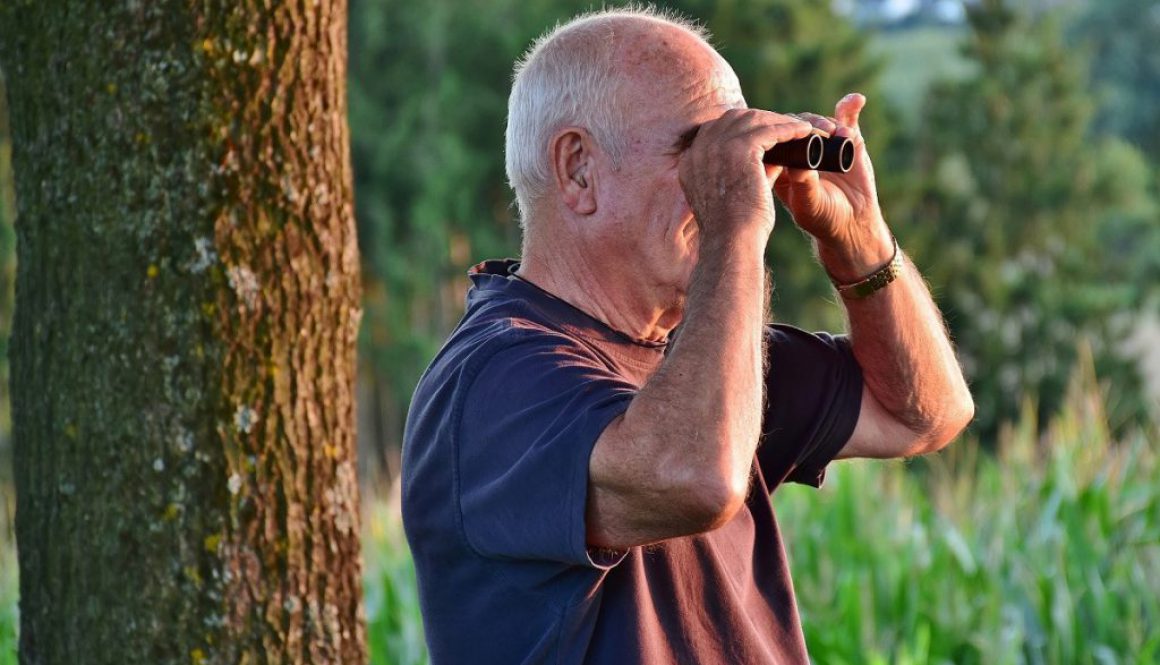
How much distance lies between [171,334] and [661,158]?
1023 millimetres

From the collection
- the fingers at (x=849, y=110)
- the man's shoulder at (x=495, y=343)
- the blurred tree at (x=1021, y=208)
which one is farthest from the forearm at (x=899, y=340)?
the blurred tree at (x=1021, y=208)

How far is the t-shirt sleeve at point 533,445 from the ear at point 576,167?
278 millimetres

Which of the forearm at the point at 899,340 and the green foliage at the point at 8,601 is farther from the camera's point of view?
the green foliage at the point at 8,601

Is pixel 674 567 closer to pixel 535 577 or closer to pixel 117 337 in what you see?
pixel 535 577

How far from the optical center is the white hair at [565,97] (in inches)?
85.4

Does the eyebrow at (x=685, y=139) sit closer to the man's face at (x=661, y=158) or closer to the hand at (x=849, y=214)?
the man's face at (x=661, y=158)

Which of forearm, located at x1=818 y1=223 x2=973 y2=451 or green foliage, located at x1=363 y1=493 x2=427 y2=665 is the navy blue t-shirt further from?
green foliage, located at x1=363 y1=493 x2=427 y2=665

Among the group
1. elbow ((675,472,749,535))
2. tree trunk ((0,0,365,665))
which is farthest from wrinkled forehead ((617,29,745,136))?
tree trunk ((0,0,365,665))

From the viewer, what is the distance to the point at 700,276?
1.96 m

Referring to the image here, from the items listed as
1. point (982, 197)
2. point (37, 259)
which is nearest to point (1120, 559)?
point (37, 259)

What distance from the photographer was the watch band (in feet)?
8.32

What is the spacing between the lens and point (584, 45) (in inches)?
86.3

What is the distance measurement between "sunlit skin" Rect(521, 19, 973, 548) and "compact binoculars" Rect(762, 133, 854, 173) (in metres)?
0.03

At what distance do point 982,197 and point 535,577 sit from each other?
99.0 feet
